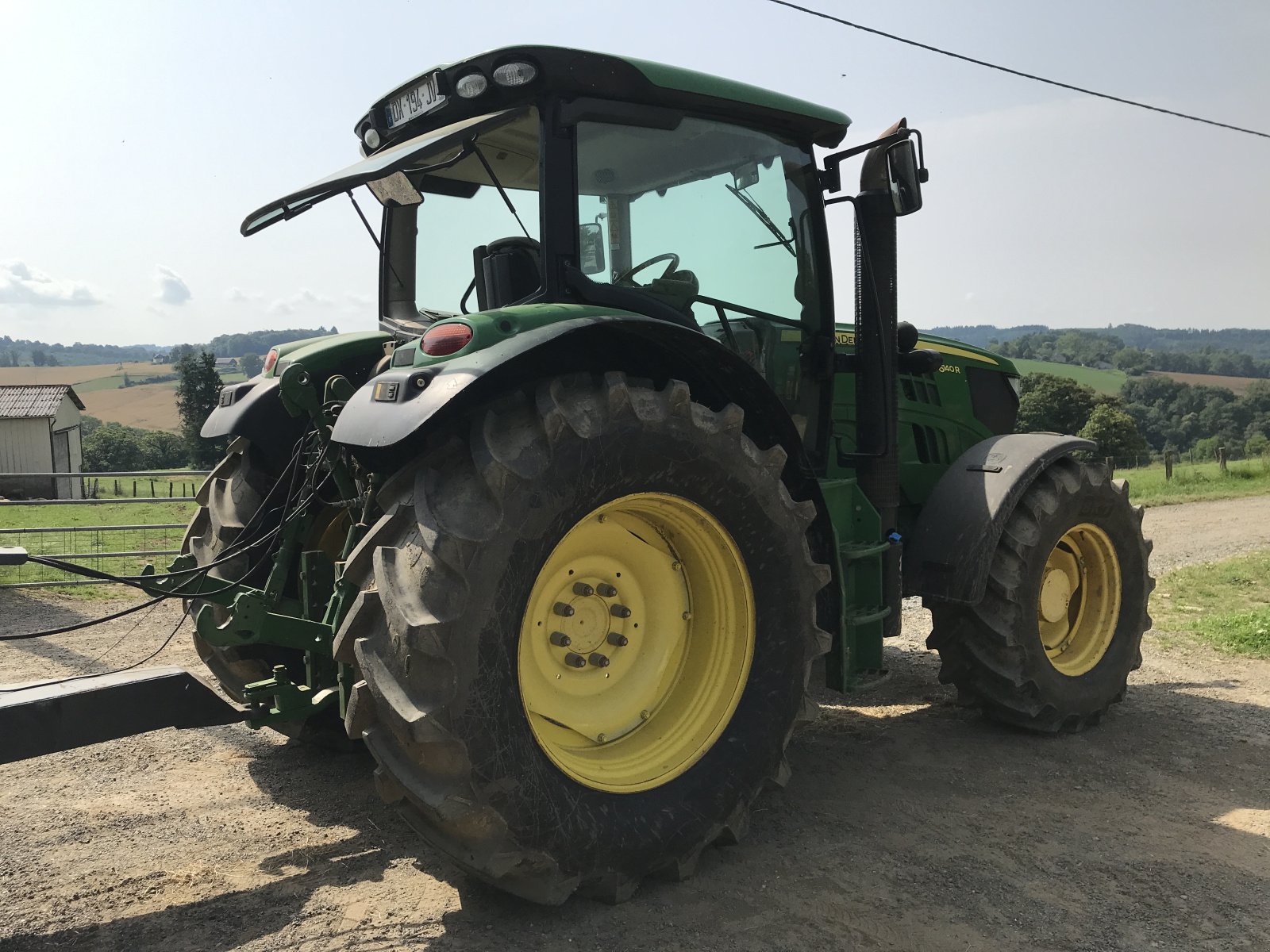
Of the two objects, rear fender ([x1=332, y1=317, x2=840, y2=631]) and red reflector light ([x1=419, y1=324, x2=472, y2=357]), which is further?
red reflector light ([x1=419, y1=324, x2=472, y2=357])

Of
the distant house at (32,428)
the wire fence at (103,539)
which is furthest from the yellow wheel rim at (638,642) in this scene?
the distant house at (32,428)

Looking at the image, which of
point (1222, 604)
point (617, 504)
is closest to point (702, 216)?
point (617, 504)

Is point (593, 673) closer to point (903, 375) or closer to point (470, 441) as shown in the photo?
point (470, 441)

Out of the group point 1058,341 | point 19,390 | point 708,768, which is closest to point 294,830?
point 708,768

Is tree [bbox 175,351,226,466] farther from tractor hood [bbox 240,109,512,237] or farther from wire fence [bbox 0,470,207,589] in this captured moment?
tractor hood [bbox 240,109,512,237]

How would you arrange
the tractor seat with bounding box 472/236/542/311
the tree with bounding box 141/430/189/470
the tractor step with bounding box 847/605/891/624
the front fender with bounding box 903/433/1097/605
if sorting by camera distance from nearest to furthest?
the tractor seat with bounding box 472/236/542/311 < the tractor step with bounding box 847/605/891/624 < the front fender with bounding box 903/433/1097/605 < the tree with bounding box 141/430/189/470

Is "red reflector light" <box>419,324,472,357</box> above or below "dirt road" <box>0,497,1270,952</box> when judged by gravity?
above

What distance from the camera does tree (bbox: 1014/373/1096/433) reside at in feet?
150

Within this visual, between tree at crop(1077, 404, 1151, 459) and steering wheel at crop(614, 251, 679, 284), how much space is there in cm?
4204

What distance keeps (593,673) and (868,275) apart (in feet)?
7.50

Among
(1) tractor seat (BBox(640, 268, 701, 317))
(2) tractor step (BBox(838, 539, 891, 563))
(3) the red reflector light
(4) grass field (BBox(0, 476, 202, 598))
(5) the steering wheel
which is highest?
(5) the steering wheel

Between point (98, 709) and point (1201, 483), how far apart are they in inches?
892

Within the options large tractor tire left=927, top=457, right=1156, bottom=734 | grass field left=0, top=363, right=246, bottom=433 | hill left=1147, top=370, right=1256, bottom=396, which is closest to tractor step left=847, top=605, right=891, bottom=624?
large tractor tire left=927, top=457, right=1156, bottom=734

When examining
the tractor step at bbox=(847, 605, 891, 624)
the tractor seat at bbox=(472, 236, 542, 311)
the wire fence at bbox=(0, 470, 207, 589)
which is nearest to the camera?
the tractor seat at bbox=(472, 236, 542, 311)
